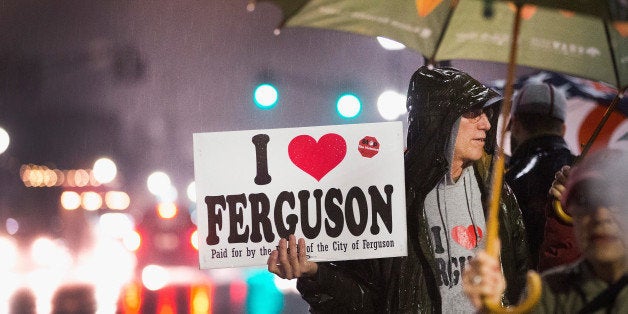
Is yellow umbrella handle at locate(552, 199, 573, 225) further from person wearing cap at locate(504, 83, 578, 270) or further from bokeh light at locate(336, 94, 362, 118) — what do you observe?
bokeh light at locate(336, 94, 362, 118)

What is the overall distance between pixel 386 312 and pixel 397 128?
87cm

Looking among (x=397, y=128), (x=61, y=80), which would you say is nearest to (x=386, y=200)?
(x=397, y=128)

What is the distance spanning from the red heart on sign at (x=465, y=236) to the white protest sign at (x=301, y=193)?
25cm

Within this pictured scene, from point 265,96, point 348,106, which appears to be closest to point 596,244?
point 265,96

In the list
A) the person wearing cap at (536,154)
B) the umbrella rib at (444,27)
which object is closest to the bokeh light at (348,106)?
the person wearing cap at (536,154)

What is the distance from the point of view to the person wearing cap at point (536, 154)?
5.89m

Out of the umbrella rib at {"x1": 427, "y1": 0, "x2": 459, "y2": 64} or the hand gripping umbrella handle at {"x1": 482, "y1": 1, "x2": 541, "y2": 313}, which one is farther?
the umbrella rib at {"x1": 427, "y1": 0, "x2": 459, "y2": 64}

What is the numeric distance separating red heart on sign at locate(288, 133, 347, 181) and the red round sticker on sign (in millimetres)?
81

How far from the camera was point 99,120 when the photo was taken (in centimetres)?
8444

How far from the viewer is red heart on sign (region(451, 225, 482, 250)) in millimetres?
4743

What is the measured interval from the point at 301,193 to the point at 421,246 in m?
0.62

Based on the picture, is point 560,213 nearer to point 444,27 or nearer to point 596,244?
point 444,27

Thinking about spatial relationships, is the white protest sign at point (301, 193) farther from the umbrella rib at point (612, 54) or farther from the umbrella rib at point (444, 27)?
the umbrella rib at point (612, 54)

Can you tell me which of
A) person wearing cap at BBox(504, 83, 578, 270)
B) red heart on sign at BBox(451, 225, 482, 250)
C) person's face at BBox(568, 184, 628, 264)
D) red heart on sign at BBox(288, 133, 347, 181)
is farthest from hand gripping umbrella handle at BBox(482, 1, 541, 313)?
person wearing cap at BBox(504, 83, 578, 270)
